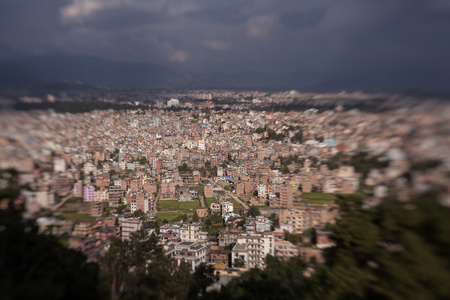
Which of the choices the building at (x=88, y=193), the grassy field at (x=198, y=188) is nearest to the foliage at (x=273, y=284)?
the building at (x=88, y=193)

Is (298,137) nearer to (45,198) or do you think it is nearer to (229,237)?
(229,237)

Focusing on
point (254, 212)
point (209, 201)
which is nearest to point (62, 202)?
point (254, 212)

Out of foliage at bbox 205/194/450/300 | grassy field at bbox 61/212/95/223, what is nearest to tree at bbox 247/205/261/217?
grassy field at bbox 61/212/95/223

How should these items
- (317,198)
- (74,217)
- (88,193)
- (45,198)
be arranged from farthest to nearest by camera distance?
(88,193), (317,198), (74,217), (45,198)

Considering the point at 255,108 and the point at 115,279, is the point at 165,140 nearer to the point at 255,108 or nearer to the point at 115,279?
the point at 255,108

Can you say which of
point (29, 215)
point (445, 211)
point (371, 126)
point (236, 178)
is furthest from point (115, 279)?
point (236, 178)

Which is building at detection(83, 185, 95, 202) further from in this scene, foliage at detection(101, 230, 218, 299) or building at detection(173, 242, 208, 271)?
building at detection(173, 242, 208, 271)

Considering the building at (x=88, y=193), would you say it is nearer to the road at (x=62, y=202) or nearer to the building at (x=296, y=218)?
the road at (x=62, y=202)
